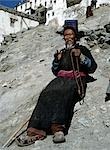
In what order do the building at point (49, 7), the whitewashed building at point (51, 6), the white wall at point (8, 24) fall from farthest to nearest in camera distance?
the whitewashed building at point (51, 6)
the building at point (49, 7)
the white wall at point (8, 24)

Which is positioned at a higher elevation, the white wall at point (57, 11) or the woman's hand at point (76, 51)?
the woman's hand at point (76, 51)

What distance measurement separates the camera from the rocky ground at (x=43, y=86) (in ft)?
30.6

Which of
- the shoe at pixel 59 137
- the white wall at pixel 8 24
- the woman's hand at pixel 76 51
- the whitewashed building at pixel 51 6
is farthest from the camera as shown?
the whitewashed building at pixel 51 6

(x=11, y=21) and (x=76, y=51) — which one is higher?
(x=76, y=51)

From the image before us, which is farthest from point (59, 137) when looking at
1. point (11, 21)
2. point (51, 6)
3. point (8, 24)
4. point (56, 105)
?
point (51, 6)

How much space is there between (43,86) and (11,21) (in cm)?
3154

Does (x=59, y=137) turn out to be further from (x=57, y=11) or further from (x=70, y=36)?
(x=57, y=11)

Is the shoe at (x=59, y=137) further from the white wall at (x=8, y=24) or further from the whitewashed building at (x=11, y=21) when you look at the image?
the whitewashed building at (x=11, y=21)

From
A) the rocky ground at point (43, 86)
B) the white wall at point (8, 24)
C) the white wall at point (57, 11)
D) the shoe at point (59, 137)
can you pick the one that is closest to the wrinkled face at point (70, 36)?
the rocky ground at point (43, 86)

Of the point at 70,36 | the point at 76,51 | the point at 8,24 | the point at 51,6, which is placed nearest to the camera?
the point at 76,51

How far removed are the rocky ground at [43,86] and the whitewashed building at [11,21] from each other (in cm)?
1938

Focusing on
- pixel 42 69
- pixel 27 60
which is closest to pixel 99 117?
pixel 42 69

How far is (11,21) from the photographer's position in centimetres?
A: 4444

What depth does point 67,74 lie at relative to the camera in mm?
10461
